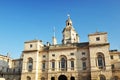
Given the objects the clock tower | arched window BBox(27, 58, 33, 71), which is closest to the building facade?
arched window BBox(27, 58, 33, 71)

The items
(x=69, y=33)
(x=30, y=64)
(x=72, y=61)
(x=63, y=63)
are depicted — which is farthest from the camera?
(x=69, y=33)

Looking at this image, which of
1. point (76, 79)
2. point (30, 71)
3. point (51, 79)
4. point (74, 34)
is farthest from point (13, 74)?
point (74, 34)

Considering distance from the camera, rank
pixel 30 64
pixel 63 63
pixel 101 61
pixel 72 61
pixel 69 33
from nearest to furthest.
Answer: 1. pixel 101 61
2. pixel 72 61
3. pixel 63 63
4. pixel 30 64
5. pixel 69 33

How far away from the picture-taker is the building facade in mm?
43319

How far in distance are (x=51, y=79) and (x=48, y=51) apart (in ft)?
24.7

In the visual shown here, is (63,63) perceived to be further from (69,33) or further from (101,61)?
(69,33)

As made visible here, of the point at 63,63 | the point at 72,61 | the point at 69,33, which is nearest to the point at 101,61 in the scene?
the point at 72,61

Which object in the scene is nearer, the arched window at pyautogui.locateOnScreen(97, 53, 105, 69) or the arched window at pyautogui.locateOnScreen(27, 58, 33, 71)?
the arched window at pyautogui.locateOnScreen(97, 53, 105, 69)

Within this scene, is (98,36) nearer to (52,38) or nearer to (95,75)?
(95,75)

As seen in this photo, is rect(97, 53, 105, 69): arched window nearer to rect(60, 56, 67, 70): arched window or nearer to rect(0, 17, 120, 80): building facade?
rect(0, 17, 120, 80): building facade

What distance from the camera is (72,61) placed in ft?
152

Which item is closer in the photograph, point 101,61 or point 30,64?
point 101,61

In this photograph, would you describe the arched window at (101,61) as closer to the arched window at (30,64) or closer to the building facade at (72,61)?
the building facade at (72,61)

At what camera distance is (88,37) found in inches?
1802
